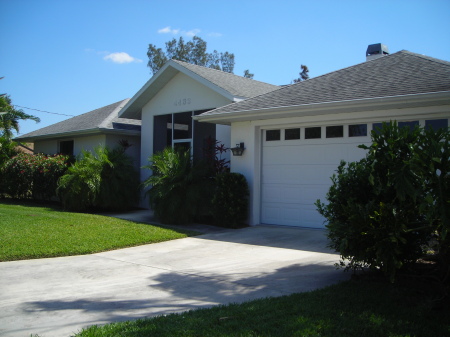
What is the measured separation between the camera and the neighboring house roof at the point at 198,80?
13.2m

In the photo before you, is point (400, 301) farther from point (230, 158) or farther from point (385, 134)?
point (230, 158)

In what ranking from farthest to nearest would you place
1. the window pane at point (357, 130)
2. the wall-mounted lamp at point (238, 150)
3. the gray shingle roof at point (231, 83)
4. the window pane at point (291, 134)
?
the gray shingle roof at point (231, 83)
the wall-mounted lamp at point (238, 150)
the window pane at point (291, 134)
the window pane at point (357, 130)

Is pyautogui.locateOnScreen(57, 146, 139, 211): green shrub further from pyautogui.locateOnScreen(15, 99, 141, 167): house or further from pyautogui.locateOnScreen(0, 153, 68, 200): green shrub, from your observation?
pyautogui.locateOnScreen(0, 153, 68, 200): green shrub

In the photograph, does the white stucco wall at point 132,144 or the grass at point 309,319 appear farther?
the white stucco wall at point 132,144

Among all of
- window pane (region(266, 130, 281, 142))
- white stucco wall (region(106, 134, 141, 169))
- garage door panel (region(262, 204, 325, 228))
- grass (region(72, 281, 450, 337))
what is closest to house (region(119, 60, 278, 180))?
white stucco wall (region(106, 134, 141, 169))

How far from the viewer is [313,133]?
10828 mm

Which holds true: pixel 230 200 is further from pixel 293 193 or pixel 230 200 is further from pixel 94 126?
pixel 94 126

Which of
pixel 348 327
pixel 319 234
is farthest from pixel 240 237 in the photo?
pixel 348 327

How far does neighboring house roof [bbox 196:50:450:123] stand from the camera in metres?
9.02

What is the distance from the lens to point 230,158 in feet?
41.6

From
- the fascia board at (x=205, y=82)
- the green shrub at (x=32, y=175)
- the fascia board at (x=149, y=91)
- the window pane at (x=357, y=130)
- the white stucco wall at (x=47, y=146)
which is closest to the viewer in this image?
the window pane at (x=357, y=130)

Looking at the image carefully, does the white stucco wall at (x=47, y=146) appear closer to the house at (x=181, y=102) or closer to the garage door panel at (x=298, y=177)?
the house at (x=181, y=102)

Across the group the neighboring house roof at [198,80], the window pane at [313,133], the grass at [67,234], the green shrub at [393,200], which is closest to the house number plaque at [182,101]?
the neighboring house roof at [198,80]

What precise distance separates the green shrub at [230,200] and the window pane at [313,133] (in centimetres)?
204
